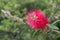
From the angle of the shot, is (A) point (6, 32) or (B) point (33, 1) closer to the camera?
(A) point (6, 32)

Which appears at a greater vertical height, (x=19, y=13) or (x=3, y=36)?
(x=19, y=13)

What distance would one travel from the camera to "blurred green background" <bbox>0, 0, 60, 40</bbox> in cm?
150

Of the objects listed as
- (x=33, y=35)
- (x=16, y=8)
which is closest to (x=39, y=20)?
(x=33, y=35)

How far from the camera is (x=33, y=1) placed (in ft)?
7.54

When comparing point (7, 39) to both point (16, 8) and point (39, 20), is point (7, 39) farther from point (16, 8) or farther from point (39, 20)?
point (39, 20)

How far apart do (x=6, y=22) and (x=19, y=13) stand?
0.54ft

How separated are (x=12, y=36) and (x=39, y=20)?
732mm

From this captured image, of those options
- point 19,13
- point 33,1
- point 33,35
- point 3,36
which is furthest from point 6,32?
point 33,35

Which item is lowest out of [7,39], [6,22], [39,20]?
[7,39]

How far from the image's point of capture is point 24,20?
1881 mm

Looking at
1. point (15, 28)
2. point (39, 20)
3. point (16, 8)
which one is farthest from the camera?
point (16, 8)

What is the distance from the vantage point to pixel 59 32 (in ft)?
4.63

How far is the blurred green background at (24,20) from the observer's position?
1.50m

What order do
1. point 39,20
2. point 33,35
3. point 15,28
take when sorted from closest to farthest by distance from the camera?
point 39,20 → point 33,35 → point 15,28
